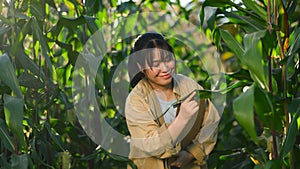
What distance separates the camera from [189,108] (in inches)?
63.3

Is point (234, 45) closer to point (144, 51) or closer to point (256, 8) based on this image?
point (256, 8)

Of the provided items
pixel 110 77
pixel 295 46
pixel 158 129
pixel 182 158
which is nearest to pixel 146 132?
pixel 158 129

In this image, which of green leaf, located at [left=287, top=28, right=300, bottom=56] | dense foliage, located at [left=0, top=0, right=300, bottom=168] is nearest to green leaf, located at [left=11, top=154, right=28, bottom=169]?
dense foliage, located at [left=0, top=0, right=300, bottom=168]

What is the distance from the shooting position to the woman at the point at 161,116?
5.58ft

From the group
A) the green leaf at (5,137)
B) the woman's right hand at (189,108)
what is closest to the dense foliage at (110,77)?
the green leaf at (5,137)

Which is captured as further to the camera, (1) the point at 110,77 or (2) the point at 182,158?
(1) the point at 110,77

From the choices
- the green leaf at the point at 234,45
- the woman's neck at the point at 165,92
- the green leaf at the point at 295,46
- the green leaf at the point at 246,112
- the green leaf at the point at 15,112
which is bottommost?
the woman's neck at the point at 165,92

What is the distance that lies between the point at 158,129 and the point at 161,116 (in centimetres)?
6

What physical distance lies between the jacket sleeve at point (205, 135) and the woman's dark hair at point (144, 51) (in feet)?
0.66

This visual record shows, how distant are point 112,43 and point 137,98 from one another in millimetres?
846

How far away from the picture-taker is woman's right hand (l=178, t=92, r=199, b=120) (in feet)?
5.28

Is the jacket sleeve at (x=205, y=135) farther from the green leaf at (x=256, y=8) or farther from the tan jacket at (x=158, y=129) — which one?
the green leaf at (x=256, y=8)

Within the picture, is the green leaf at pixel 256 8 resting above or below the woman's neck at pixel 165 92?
above

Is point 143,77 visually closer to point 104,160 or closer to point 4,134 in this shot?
point 4,134
